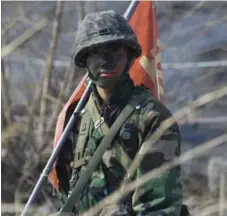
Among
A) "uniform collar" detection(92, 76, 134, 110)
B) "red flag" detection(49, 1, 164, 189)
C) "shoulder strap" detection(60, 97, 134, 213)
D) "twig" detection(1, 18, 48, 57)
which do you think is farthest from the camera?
"red flag" detection(49, 1, 164, 189)

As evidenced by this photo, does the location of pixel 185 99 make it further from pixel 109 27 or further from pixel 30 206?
pixel 109 27

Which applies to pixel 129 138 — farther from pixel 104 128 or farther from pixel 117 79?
pixel 117 79

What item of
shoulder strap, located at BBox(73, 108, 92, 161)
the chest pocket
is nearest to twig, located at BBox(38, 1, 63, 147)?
shoulder strap, located at BBox(73, 108, 92, 161)

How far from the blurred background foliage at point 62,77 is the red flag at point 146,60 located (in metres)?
2.14

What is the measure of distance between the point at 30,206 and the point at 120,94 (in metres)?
1.12

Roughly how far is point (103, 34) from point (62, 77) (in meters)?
5.25

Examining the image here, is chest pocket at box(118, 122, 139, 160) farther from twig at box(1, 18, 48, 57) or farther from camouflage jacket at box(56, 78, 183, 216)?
twig at box(1, 18, 48, 57)

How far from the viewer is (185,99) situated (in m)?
10.3

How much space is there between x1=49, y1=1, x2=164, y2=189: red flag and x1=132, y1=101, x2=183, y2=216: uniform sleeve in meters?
0.89

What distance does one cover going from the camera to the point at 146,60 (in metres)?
5.60

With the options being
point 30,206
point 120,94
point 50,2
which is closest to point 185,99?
point 50,2

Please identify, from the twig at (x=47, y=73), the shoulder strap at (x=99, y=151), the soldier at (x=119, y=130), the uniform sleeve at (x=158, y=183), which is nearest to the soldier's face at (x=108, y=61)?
the soldier at (x=119, y=130)

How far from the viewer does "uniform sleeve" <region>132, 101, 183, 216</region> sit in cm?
438

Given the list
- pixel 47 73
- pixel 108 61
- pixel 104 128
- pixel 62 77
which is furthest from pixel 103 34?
pixel 62 77
